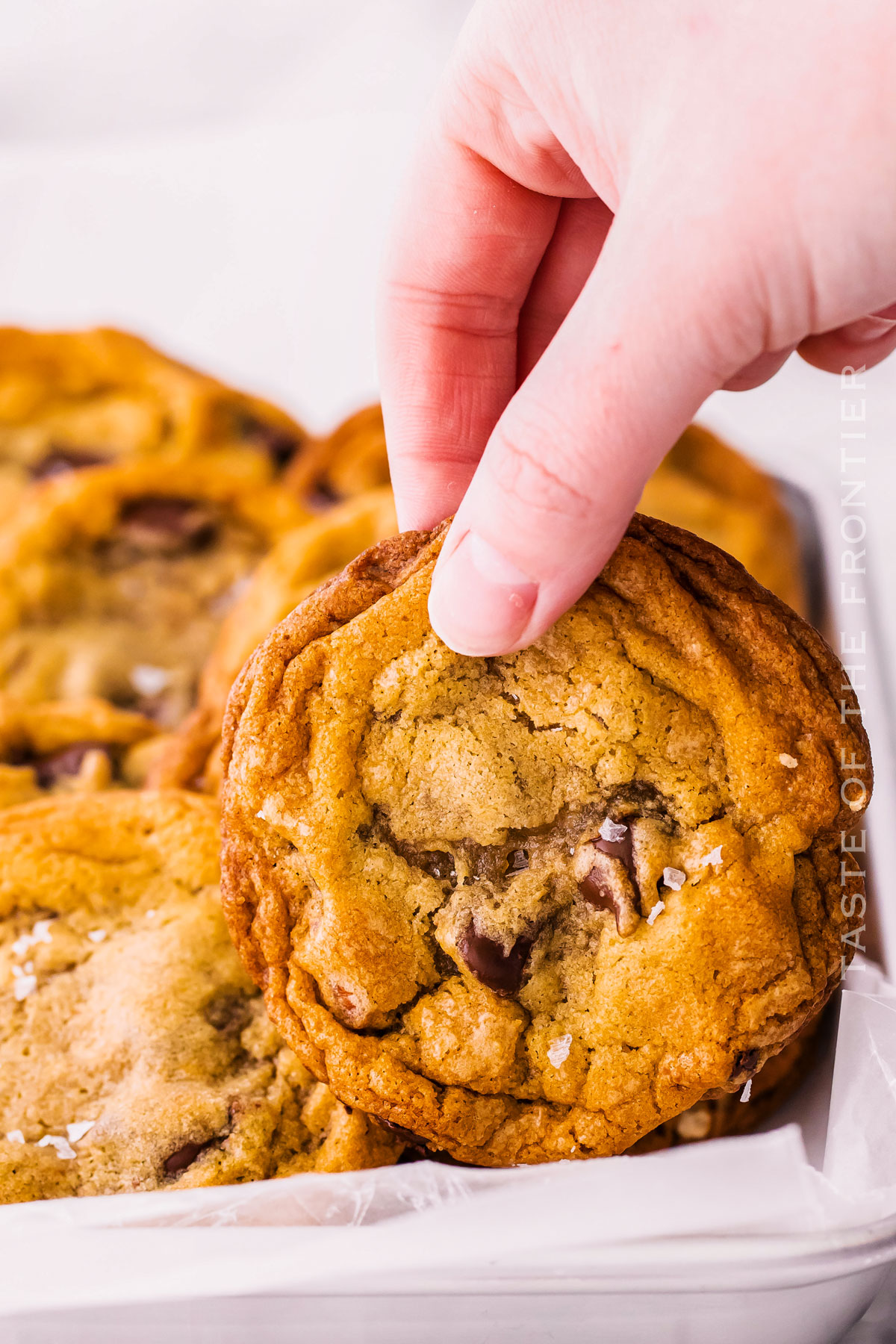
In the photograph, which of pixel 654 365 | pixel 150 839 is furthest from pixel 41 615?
pixel 654 365

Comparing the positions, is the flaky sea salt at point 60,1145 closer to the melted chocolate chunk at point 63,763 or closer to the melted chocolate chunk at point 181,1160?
the melted chocolate chunk at point 181,1160

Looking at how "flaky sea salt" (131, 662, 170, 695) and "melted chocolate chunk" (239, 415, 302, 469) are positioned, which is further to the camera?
"melted chocolate chunk" (239, 415, 302, 469)

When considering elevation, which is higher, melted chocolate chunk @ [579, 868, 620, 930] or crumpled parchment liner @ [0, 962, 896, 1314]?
melted chocolate chunk @ [579, 868, 620, 930]

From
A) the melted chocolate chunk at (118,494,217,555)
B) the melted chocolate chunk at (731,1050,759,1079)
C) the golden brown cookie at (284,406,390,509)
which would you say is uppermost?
the golden brown cookie at (284,406,390,509)

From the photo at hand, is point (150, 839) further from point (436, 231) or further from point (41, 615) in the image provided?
point (436, 231)

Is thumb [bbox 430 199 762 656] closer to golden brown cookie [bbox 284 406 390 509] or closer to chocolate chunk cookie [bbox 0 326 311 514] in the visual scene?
golden brown cookie [bbox 284 406 390 509]

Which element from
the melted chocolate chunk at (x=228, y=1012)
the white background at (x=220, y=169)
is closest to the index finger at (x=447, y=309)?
the melted chocolate chunk at (x=228, y=1012)

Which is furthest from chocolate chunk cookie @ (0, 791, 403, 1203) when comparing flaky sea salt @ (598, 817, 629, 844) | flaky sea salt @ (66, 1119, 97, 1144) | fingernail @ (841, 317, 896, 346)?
fingernail @ (841, 317, 896, 346)
